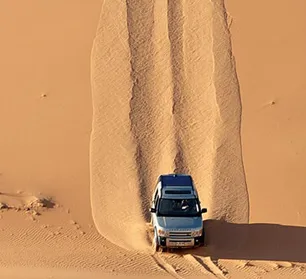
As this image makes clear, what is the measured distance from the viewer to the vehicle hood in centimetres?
2097

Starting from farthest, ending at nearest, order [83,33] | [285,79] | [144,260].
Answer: [83,33]
[285,79]
[144,260]

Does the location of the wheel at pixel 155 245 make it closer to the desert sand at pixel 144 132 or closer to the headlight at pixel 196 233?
the desert sand at pixel 144 132

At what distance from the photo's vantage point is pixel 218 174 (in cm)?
2528

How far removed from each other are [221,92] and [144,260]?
9.42 metres

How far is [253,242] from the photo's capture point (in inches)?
881

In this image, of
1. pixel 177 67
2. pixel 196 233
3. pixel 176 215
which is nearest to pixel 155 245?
pixel 176 215

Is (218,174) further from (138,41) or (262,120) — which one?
(138,41)

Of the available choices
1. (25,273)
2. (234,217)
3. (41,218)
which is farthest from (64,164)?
(25,273)

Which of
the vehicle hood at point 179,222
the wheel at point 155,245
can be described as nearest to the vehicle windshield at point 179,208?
the vehicle hood at point 179,222

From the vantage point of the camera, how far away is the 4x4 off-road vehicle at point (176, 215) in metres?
20.9

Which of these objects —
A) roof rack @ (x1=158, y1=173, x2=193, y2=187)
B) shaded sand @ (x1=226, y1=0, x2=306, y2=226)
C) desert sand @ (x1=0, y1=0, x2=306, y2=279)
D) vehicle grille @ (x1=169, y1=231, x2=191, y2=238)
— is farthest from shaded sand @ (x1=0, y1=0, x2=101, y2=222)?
shaded sand @ (x1=226, y1=0, x2=306, y2=226)

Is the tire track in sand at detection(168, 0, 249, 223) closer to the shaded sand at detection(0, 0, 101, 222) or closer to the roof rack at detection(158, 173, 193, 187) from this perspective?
the roof rack at detection(158, 173, 193, 187)

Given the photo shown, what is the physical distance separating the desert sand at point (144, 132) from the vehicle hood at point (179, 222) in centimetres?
67

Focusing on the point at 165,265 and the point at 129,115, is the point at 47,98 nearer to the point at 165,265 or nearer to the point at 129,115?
the point at 129,115
